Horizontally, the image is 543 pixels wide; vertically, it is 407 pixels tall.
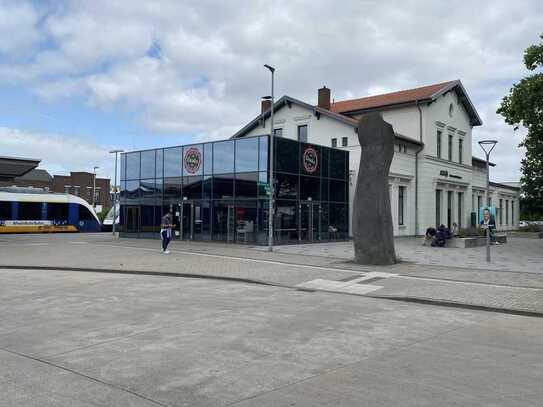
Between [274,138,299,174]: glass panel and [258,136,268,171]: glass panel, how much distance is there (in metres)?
0.55

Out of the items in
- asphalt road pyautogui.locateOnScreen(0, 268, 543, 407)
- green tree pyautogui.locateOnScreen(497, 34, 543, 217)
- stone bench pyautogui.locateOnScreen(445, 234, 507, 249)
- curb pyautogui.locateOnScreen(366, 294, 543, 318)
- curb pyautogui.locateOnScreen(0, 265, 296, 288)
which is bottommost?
curb pyautogui.locateOnScreen(366, 294, 543, 318)

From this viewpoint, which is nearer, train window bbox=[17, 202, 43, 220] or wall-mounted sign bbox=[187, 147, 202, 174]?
wall-mounted sign bbox=[187, 147, 202, 174]

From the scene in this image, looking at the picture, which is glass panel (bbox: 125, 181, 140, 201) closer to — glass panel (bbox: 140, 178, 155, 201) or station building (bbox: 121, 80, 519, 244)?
station building (bbox: 121, 80, 519, 244)

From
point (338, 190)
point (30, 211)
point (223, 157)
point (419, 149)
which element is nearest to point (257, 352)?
point (223, 157)

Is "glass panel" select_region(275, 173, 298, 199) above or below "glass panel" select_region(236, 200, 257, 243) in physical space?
above

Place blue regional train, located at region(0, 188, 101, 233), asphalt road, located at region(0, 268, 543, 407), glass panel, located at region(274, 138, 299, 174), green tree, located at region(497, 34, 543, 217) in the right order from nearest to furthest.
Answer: asphalt road, located at region(0, 268, 543, 407)
green tree, located at region(497, 34, 543, 217)
glass panel, located at region(274, 138, 299, 174)
blue regional train, located at region(0, 188, 101, 233)

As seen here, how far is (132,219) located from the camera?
32.8m

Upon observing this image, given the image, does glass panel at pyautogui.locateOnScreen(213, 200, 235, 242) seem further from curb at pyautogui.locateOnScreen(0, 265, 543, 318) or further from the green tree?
the green tree

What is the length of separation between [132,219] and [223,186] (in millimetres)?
8239

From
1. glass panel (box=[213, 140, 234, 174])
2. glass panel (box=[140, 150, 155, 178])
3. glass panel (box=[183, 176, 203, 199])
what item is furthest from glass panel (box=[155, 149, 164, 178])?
glass panel (box=[213, 140, 234, 174])

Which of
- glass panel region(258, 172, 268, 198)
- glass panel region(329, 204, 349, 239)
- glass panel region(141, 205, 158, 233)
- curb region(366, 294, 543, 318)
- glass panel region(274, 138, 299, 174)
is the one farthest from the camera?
glass panel region(141, 205, 158, 233)

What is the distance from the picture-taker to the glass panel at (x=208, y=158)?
93.2 ft

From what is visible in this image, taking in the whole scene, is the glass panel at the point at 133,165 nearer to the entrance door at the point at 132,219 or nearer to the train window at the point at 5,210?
the entrance door at the point at 132,219

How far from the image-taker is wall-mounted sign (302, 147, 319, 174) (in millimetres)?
28172
